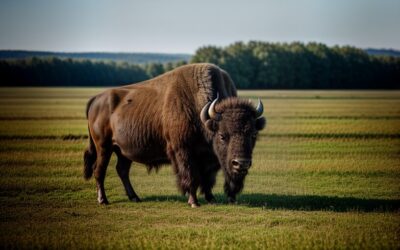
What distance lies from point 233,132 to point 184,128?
146cm

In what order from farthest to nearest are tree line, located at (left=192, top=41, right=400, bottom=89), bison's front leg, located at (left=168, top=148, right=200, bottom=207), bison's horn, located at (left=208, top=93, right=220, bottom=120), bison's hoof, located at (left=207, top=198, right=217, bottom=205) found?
tree line, located at (left=192, top=41, right=400, bottom=89) → bison's hoof, located at (left=207, top=198, right=217, bottom=205) → bison's front leg, located at (left=168, top=148, right=200, bottom=207) → bison's horn, located at (left=208, top=93, right=220, bottom=120)

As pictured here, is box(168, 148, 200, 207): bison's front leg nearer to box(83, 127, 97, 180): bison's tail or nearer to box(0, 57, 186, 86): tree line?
box(83, 127, 97, 180): bison's tail

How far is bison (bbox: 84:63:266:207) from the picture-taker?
38.9 feet

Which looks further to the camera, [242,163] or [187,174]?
[187,174]

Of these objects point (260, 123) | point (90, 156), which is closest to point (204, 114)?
point (260, 123)

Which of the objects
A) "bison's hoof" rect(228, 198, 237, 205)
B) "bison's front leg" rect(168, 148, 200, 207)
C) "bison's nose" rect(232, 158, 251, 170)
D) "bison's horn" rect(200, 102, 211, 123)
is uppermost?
"bison's horn" rect(200, 102, 211, 123)

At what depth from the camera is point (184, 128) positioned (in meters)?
Answer: 12.7

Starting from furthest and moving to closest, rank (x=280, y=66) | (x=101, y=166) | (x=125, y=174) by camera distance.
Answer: (x=280, y=66) → (x=125, y=174) → (x=101, y=166)

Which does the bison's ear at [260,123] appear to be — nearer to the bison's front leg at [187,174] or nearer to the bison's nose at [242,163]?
the bison's nose at [242,163]

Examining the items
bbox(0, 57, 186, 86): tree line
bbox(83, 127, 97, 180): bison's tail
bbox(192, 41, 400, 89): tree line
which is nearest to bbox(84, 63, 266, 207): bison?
bbox(83, 127, 97, 180): bison's tail

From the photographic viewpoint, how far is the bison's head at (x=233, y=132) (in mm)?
11430

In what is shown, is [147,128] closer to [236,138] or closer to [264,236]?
[236,138]

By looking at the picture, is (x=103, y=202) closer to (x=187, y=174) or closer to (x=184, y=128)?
(x=187, y=174)

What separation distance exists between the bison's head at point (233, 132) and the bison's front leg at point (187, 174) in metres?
0.76
